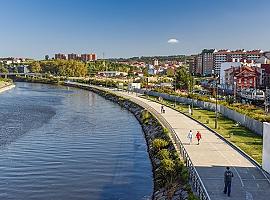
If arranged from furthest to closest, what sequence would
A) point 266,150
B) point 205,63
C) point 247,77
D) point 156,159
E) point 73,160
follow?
point 205,63 → point 247,77 → point 73,160 → point 156,159 → point 266,150

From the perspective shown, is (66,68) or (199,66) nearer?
(66,68)

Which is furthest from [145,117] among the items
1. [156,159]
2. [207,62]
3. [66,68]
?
[207,62]

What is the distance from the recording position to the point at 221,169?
64.4 ft

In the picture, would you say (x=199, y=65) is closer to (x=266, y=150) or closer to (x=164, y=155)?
(x=164, y=155)

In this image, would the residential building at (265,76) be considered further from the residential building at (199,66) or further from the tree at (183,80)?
the residential building at (199,66)

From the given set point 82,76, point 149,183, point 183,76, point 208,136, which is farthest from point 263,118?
point 82,76

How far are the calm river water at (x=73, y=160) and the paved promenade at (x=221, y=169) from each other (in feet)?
9.68

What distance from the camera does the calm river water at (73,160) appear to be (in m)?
20.5

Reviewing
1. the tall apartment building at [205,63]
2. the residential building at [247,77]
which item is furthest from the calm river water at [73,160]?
the tall apartment building at [205,63]

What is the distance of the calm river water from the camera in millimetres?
20547

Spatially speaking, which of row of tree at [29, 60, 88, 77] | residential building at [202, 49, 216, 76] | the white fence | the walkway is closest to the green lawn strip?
the walkway

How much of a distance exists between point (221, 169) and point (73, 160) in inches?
412

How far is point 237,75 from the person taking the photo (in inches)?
3610

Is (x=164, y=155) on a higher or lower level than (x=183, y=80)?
lower
